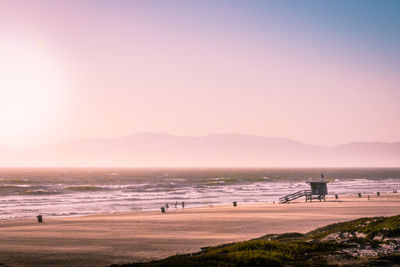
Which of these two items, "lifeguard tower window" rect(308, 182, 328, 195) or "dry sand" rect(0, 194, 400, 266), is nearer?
"dry sand" rect(0, 194, 400, 266)

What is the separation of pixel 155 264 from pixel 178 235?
13.2 meters

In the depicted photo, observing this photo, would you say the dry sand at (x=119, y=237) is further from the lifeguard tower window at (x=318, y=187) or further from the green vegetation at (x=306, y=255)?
the lifeguard tower window at (x=318, y=187)

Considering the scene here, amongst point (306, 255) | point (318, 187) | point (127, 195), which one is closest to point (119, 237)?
point (306, 255)

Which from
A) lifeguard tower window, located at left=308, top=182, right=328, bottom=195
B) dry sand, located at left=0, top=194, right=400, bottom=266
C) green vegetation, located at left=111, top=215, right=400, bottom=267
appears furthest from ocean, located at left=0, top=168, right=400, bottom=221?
green vegetation, located at left=111, top=215, right=400, bottom=267

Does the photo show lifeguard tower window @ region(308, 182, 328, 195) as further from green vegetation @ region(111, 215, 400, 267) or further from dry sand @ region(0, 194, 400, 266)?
green vegetation @ region(111, 215, 400, 267)

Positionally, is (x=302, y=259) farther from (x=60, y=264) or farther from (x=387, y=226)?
(x=60, y=264)

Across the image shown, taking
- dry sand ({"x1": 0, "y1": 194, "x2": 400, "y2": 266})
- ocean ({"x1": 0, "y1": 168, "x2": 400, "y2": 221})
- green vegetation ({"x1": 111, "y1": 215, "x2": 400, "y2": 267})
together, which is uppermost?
green vegetation ({"x1": 111, "y1": 215, "x2": 400, "y2": 267})

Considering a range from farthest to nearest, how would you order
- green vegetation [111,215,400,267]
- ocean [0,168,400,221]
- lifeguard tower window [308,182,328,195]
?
lifeguard tower window [308,182,328,195]
ocean [0,168,400,221]
green vegetation [111,215,400,267]

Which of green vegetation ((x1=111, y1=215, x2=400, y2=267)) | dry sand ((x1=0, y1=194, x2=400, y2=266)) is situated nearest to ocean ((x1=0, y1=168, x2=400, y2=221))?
dry sand ((x1=0, y1=194, x2=400, y2=266))

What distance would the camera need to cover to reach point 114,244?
20.8 metres

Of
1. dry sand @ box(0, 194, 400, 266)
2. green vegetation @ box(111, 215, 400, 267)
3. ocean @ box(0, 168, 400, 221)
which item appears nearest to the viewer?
green vegetation @ box(111, 215, 400, 267)

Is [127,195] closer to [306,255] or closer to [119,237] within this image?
[119,237]

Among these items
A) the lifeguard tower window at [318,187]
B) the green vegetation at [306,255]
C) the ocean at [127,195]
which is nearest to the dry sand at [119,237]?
the green vegetation at [306,255]

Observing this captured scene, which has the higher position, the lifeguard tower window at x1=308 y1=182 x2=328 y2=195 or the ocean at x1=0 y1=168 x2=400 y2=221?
the lifeguard tower window at x1=308 y1=182 x2=328 y2=195
